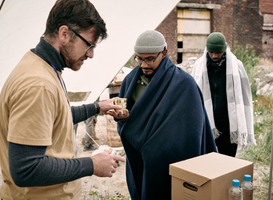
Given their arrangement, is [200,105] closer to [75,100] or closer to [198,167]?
[198,167]

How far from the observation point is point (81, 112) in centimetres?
184

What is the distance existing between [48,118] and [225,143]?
8.61 ft

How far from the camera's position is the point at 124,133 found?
2303 millimetres

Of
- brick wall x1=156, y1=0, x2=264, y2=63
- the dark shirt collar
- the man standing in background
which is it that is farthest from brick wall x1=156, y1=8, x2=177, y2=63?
the dark shirt collar

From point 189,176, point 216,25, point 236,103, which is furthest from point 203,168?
point 216,25

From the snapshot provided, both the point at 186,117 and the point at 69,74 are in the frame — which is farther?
the point at 69,74

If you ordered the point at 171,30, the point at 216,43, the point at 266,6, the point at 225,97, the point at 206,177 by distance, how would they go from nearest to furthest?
the point at 206,177 → the point at 216,43 → the point at 225,97 → the point at 171,30 → the point at 266,6

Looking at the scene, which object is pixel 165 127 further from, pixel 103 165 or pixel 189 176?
pixel 103 165

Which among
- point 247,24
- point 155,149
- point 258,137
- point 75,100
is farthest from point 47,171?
point 247,24

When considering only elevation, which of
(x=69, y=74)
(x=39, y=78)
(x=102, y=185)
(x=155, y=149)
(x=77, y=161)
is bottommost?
(x=102, y=185)

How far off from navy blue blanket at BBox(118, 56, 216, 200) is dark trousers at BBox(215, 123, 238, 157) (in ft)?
3.32

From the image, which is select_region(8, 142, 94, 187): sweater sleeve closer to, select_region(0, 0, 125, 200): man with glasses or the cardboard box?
→ select_region(0, 0, 125, 200): man with glasses

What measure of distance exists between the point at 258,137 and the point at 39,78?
515 cm

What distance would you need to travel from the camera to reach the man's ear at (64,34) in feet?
3.98
